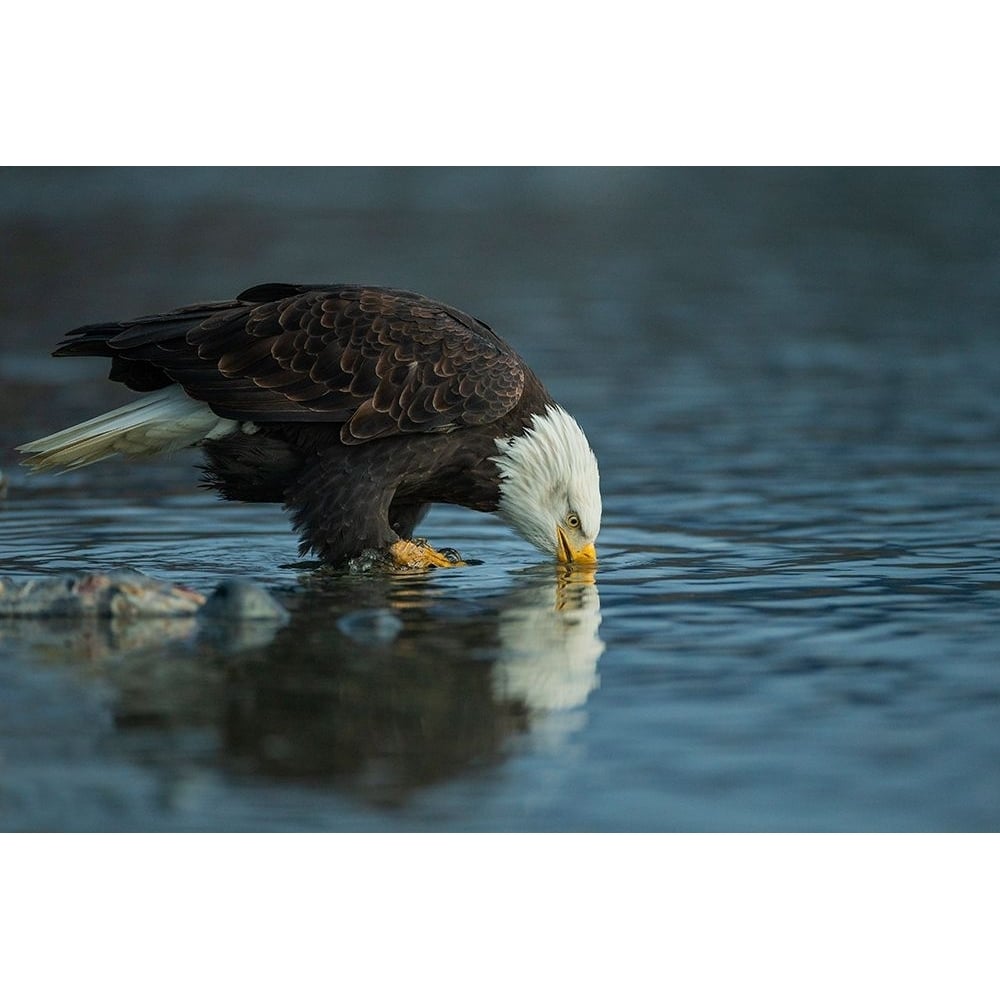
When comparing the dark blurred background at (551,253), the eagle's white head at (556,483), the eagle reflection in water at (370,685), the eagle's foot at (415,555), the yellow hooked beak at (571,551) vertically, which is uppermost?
the dark blurred background at (551,253)

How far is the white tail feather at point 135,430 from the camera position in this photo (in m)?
6.33

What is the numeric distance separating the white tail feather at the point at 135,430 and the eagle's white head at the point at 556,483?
0.97m

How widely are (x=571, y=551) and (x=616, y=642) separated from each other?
1226 millimetres

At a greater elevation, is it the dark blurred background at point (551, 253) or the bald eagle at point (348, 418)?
the dark blurred background at point (551, 253)

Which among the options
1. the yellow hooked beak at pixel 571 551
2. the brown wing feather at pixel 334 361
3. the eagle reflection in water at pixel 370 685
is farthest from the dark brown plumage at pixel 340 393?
the eagle reflection in water at pixel 370 685

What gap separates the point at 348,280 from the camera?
44.0 feet

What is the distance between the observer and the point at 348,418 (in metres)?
6.20

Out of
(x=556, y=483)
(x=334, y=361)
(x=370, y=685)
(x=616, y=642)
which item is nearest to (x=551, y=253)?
(x=556, y=483)

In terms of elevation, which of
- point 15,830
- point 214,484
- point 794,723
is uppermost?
point 214,484

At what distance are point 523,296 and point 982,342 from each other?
3.63 meters

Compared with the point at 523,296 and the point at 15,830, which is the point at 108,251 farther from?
the point at 15,830

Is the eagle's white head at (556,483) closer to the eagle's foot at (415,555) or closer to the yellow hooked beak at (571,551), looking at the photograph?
the yellow hooked beak at (571,551)

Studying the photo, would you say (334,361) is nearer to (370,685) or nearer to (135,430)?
(135,430)

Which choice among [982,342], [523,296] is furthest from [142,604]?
[523,296]
